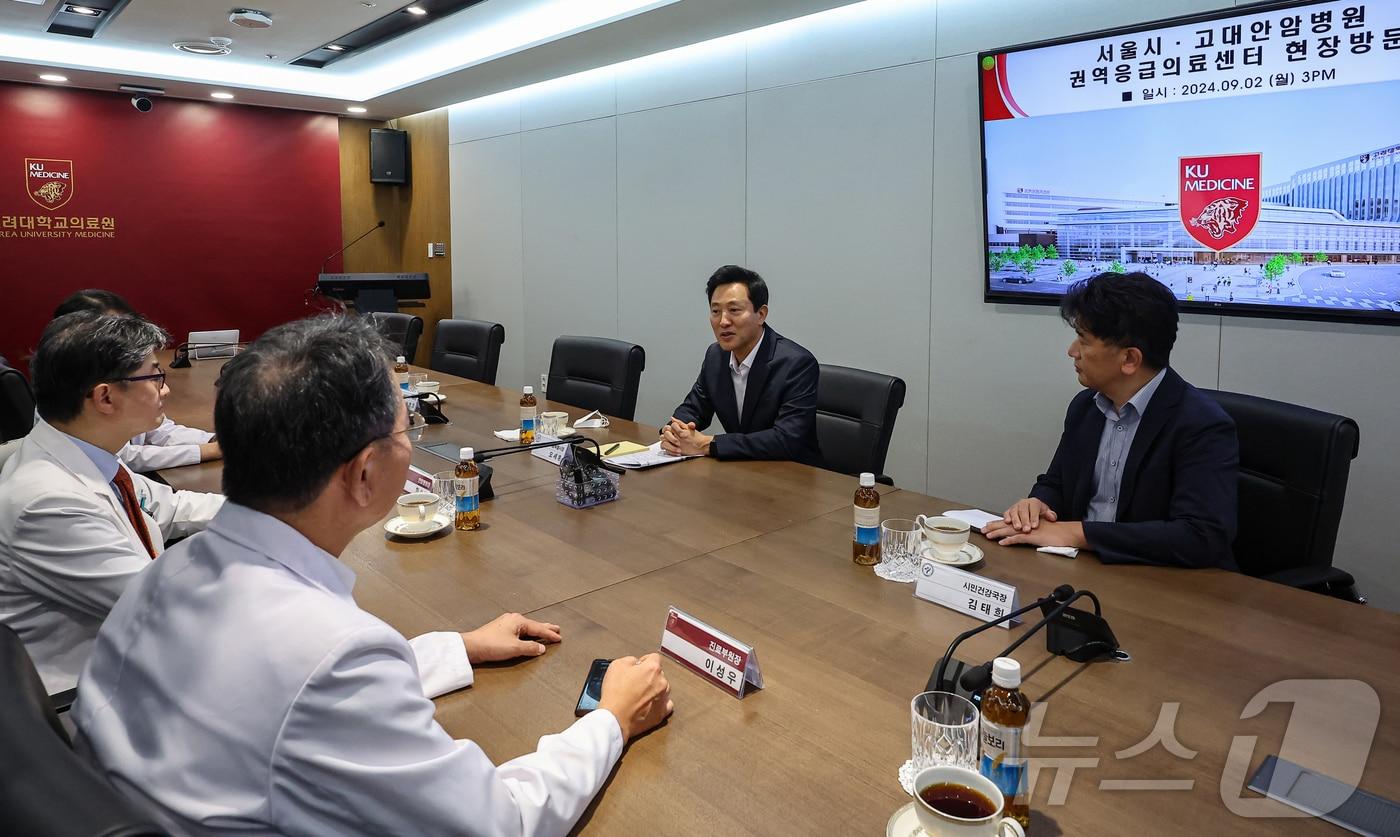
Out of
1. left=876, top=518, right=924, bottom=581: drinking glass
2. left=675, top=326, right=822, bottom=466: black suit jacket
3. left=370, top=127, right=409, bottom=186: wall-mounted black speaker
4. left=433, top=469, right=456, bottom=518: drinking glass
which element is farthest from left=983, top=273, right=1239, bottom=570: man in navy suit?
left=370, top=127, right=409, bottom=186: wall-mounted black speaker

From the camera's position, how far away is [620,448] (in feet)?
10.0

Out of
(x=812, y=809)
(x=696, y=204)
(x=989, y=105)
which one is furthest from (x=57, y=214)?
(x=812, y=809)

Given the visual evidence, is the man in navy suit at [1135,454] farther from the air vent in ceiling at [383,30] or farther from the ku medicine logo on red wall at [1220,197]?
the air vent in ceiling at [383,30]

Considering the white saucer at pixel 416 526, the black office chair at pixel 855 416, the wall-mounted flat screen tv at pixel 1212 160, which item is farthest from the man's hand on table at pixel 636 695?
the wall-mounted flat screen tv at pixel 1212 160

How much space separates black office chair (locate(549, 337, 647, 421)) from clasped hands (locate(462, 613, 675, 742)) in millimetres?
2346

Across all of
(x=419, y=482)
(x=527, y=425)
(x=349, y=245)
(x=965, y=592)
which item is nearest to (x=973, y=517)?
(x=965, y=592)

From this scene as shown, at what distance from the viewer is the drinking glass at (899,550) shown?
1.92 meters

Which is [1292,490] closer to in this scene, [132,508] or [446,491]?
[446,491]

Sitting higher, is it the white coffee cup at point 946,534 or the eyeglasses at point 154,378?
the eyeglasses at point 154,378

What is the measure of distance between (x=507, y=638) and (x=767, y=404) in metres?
1.94

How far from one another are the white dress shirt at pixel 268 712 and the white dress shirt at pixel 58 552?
2.67 feet

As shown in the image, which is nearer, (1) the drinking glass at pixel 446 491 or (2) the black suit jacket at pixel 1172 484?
(2) the black suit jacket at pixel 1172 484

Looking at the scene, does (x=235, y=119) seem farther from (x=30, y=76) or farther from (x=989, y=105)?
(x=989, y=105)

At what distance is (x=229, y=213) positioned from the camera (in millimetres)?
7613
